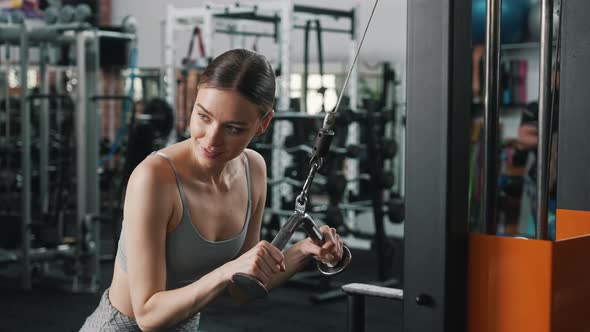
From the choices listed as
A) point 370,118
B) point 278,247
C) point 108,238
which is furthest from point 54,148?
point 278,247

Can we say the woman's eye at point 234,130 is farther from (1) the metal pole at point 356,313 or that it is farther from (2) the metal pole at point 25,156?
(2) the metal pole at point 25,156

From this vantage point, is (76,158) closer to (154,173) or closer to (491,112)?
(154,173)

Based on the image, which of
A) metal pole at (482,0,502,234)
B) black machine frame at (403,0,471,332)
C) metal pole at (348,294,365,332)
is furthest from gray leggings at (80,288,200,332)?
metal pole at (482,0,502,234)

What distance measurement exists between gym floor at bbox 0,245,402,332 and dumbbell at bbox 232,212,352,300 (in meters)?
2.64

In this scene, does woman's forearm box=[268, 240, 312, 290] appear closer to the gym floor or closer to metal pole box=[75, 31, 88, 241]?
the gym floor

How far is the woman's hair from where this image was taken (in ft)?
4.51

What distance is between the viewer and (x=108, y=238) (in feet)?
24.6

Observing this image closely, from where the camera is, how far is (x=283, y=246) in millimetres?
1250

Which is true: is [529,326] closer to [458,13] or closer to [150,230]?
[458,13]

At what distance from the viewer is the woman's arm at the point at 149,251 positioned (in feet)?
4.53

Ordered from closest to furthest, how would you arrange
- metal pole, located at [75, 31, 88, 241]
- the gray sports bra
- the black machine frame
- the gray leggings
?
the black machine frame
the gray sports bra
the gray leggings
metal pole, located at [75, 31, 88, 241]

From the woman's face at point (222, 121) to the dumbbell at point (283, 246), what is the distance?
0.20m

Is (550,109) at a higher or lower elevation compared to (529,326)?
higher

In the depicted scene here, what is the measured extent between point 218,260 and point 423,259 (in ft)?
1.61
